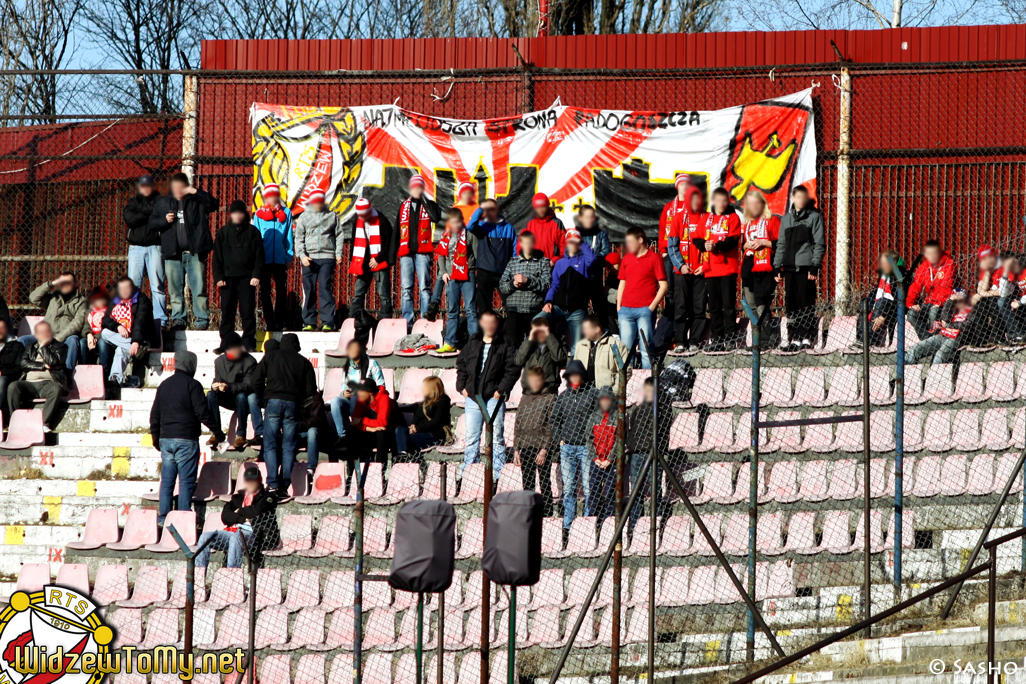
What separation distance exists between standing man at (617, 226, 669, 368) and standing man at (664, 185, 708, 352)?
0.50 m

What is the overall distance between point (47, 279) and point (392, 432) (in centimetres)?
755

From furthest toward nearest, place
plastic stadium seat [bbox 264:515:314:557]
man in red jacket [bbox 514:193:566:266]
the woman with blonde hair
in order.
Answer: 1. man in red jacket [bbox 514:193:566:266]
2. the woman with blonde hair
3. plastic stadium seat [bbox 264:515:314:557]

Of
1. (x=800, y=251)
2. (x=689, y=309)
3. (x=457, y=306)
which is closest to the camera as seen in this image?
(x=800, y=251)

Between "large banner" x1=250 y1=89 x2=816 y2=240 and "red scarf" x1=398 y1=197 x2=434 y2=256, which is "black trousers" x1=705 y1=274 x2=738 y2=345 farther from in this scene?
"red scarf" x1=398 y1=197 x2=434 y2=256

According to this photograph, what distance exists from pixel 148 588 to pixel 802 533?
5678mm

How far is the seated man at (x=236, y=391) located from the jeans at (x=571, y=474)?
11.6ft

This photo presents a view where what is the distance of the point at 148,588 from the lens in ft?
34.1

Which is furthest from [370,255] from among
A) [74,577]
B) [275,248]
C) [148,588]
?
[74,577]

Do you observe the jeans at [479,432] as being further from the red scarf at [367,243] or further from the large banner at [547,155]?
the large banner at [547,155]

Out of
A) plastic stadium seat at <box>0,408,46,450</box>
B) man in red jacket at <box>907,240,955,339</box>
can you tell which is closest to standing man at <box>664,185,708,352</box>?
man in red jacket at <box>907,240,955,339</box>

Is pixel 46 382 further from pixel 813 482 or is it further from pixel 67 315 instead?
pixel 813 482

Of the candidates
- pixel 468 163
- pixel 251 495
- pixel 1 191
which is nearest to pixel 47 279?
pixel 1 191

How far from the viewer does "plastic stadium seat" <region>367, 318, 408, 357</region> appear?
1365 centimetres

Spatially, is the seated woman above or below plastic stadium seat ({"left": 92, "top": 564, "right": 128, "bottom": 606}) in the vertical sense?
above
